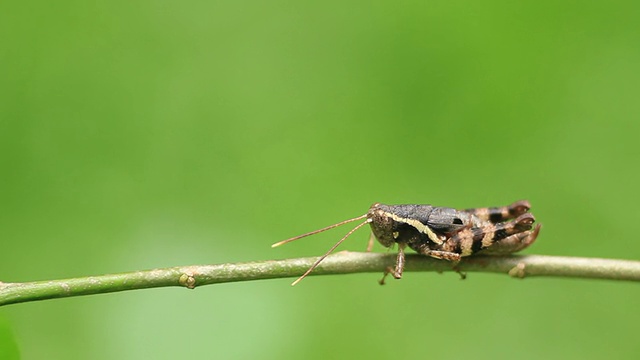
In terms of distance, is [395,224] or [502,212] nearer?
[395,224]

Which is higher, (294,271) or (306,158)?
(306,158)

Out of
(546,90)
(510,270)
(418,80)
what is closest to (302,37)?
(418,80)

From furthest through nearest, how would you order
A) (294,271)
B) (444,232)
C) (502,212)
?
(502,212), (444,232), (294,271)

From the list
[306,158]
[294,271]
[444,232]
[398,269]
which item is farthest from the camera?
[306,158]

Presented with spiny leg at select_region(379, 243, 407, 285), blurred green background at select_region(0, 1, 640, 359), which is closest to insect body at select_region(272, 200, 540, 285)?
spiny leg at select_region(379, 243, 407, 285)

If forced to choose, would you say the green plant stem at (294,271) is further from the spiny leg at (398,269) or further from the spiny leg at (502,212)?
the spiny leg at (502,212)

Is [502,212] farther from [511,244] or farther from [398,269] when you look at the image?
[398,269]

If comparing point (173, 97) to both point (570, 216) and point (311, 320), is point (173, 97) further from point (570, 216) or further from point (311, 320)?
point (570, 216)

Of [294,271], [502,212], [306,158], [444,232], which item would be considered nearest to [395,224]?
[444,232]

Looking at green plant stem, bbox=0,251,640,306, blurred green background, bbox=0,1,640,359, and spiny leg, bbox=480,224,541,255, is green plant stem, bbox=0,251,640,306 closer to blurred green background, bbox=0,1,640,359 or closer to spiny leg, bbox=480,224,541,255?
spiny leg, bbox=480,224,541,255
